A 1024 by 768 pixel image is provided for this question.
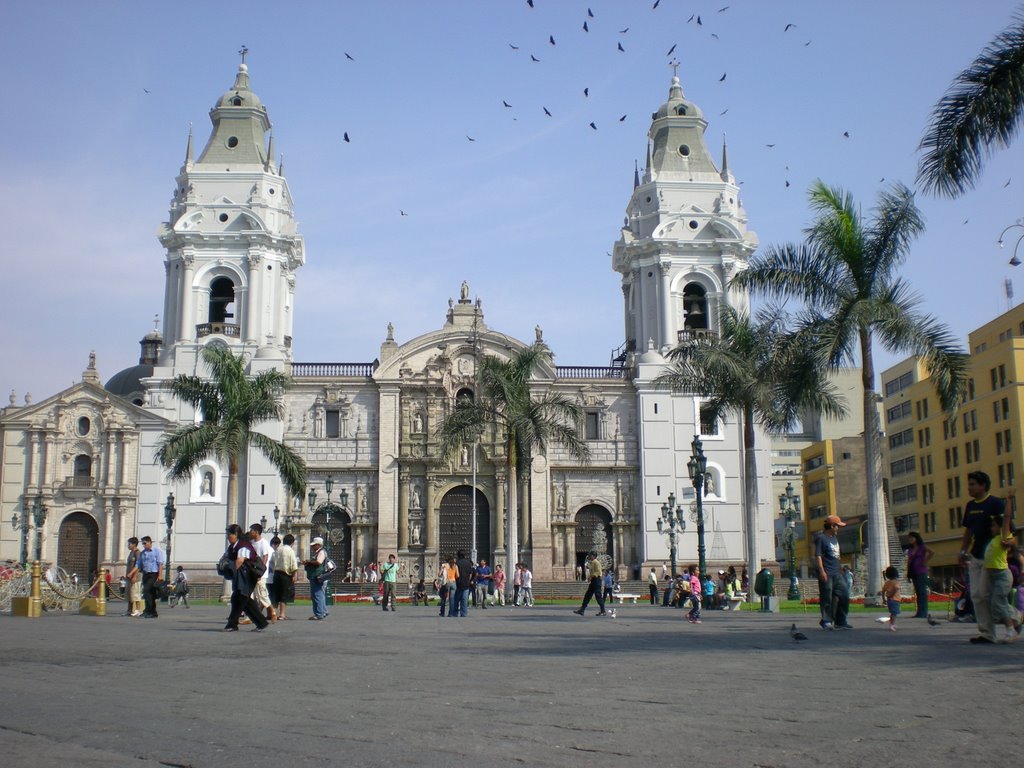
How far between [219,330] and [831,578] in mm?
36781

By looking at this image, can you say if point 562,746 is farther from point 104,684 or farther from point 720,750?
point 104,684

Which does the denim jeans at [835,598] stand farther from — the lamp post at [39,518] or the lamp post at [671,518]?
the lamp post at [39,518]

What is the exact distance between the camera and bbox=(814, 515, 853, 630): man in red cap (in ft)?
48.0

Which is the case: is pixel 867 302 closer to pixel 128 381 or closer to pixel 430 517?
pixel 430 517

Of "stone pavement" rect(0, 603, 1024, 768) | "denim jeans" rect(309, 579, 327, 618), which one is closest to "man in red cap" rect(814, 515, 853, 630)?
"stone pavement" rect(0, 603, 1024, 768)

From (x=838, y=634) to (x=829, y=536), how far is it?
1263mm

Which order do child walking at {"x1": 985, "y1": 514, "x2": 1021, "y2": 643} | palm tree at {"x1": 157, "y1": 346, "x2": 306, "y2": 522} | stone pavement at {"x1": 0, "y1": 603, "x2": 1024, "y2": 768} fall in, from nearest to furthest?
stone pavement at {"x1": 0, "y1": 603, "x2": 1024, "y2": 768}, child walking at {"x1": 985, "y1": 514, "x2": 1021, "y2": 643}, palm tree at {"x1": 157, "y1": 346, "x2": 306, "y2": 522}

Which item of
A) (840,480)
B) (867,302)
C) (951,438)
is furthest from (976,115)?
(840,480)

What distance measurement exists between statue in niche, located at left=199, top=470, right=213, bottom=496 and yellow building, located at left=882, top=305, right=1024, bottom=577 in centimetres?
2962

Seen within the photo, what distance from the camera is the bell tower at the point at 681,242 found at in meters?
48.7

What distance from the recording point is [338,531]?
154 feet

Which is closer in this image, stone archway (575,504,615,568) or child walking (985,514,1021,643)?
child walking (985,514,1021,643)

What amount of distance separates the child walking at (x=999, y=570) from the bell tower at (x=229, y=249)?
125 ft

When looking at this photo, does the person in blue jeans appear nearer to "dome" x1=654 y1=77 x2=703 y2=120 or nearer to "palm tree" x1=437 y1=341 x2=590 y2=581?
"palm tree" x1=437 y1=341 x2=590 y2=581
